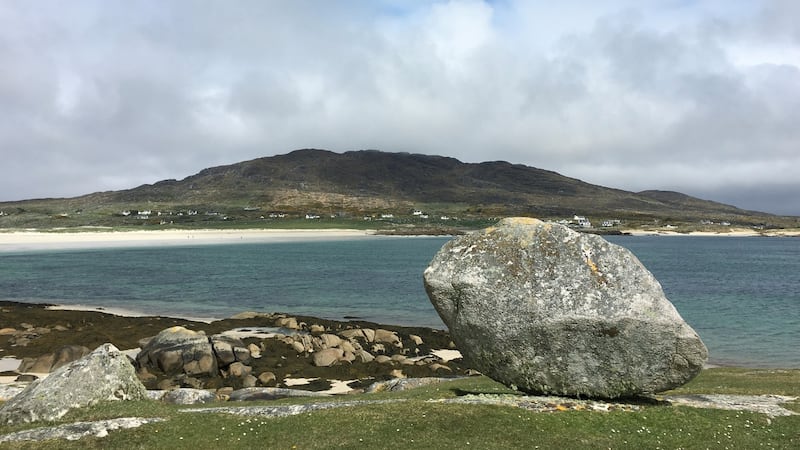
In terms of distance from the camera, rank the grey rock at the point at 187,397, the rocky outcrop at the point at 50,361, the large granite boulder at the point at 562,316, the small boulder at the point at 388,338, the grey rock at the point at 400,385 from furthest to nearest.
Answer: the small boulder at the point at 388,338 → the rocky outcrop at the point at 50,361 → the grey rock at the point at 400,385 → the grey rock at the point at 187,397 → the large granite boulder at the point at 562,316

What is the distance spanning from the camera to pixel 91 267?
101188 millimetres

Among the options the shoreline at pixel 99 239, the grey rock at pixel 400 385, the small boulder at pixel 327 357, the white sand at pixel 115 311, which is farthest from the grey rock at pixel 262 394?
the shoreline at pixel 99 239

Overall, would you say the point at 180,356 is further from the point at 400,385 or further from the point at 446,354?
the point at 446,354

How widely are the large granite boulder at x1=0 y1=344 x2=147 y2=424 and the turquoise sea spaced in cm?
3535

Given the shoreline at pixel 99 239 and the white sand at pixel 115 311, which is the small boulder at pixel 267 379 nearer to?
the white sand at pixel 115 311

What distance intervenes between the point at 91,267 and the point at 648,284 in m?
108

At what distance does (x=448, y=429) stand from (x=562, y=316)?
4846mm

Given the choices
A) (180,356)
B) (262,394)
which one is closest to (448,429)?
(262,394)

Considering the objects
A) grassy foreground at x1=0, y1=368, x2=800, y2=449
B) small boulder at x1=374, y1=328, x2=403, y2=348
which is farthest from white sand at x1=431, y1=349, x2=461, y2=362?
grassy foreground at x1=0, y1=368, x2=800, y2=449

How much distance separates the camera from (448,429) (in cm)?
1481

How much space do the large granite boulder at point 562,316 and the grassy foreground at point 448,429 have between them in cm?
127

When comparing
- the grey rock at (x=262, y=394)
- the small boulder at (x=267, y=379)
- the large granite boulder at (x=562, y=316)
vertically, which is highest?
the large granite boulder at (x=562, y=316)

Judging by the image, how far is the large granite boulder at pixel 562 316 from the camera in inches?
626

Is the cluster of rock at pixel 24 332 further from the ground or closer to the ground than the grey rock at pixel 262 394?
closer to the ground
